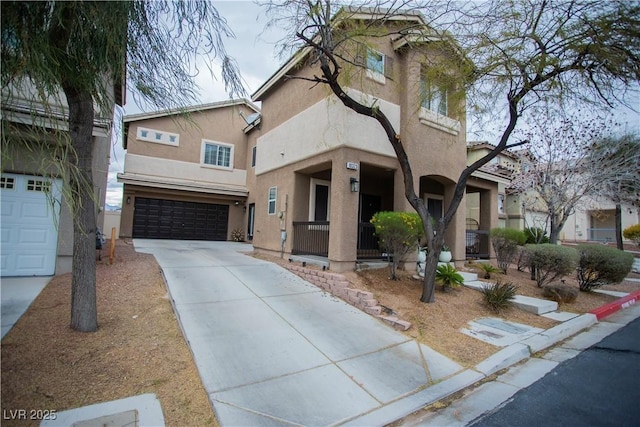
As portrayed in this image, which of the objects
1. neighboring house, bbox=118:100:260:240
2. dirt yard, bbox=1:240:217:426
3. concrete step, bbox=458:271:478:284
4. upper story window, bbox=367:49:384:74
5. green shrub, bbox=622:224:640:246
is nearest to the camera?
dirt yard, bbox=1:240:217:426

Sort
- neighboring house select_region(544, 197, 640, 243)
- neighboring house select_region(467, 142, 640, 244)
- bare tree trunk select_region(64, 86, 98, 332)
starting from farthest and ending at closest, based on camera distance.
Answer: neighboring house select_region(544, 197, 640, 243) < neighboring house select_region(467, 142, 640, 244) < bare tree trunk select_region(64, 86, 98, 332)

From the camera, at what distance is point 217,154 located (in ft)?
65.4

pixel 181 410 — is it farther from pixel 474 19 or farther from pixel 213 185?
pixel 213 185

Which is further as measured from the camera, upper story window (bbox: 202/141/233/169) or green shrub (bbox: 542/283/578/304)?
upper story window (bbox: 202/141/233/169)

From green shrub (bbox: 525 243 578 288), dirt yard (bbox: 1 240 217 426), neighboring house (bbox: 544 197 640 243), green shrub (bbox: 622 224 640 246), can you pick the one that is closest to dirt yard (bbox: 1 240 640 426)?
dirt yard (bbox: 1 240 217 426)

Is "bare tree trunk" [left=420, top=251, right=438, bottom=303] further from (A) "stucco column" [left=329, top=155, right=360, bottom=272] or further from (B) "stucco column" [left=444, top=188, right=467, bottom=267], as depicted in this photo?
(B) "stucco column" [left=444, top=188, right=467, bottom=267]

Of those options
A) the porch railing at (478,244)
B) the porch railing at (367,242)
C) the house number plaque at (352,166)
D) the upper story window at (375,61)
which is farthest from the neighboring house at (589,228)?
the house number plaque at (352,166)

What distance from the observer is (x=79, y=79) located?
11.7 feet

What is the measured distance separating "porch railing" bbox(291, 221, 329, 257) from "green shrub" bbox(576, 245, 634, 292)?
8003mm

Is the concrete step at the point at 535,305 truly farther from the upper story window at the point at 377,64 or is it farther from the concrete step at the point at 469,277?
the upper story window at the point at 377,64

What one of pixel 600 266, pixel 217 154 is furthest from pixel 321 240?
pixel 217 154

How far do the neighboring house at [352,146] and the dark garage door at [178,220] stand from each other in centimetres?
788

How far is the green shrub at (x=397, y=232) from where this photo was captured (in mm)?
7957

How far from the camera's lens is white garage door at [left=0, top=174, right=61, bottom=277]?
24.8 feet
